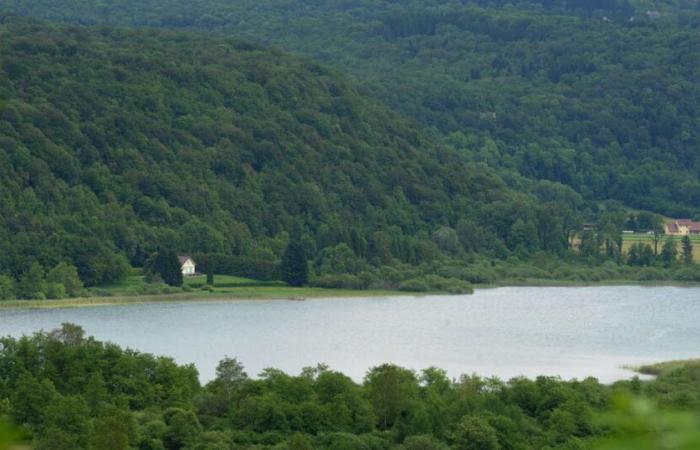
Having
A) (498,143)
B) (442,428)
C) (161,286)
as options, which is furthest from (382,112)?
(442,428)

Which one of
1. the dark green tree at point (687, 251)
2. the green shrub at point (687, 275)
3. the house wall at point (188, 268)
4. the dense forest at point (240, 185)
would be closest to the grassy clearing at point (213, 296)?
the dense forest at point (240, 185)

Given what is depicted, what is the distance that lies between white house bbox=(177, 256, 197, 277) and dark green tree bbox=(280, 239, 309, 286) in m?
3.77

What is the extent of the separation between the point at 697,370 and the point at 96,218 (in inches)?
1694

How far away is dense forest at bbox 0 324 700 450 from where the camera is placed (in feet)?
90.1

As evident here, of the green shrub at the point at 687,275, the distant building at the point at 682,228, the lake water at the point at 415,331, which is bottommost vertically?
the lake water at the point at 415,331

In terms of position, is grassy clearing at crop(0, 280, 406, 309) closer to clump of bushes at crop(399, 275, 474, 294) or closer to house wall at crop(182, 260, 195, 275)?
clump of bushes at crop(399, 275, 474, 294)

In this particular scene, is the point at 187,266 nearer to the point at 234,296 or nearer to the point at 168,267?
the point at 168,267

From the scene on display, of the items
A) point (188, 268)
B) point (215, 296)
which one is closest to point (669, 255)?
point (188, 268)

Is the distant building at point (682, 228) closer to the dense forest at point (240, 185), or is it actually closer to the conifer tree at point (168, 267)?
the dense forest at point (240, 185)

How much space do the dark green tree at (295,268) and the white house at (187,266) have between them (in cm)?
377

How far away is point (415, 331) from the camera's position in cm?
5591

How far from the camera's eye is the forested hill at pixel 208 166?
7956 centimetres

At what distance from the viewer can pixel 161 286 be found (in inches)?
2672

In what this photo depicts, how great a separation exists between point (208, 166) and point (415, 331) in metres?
38.8
